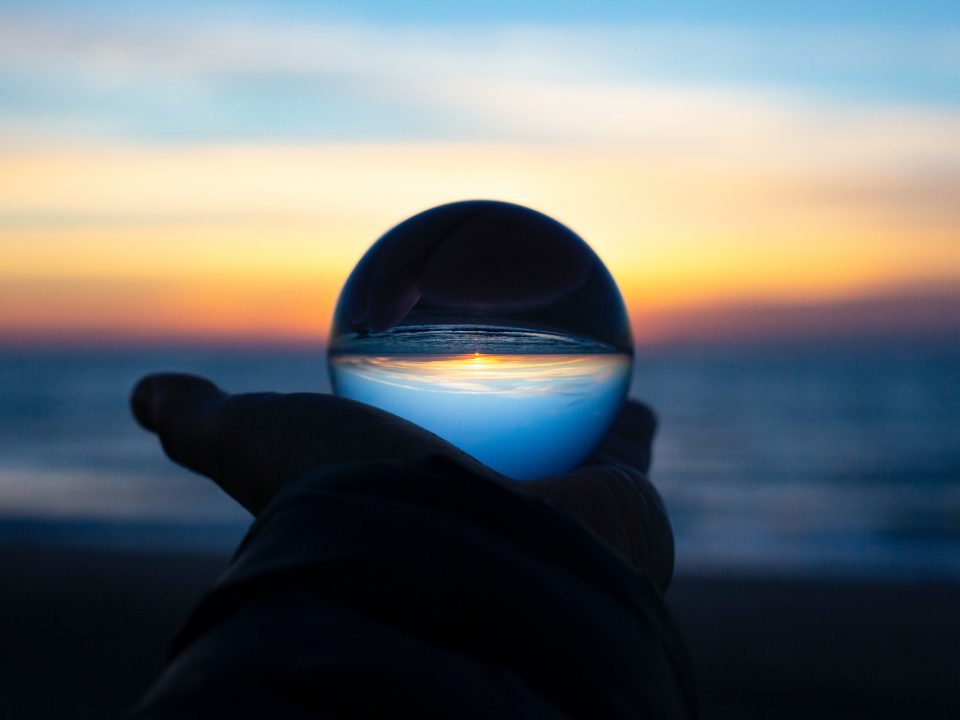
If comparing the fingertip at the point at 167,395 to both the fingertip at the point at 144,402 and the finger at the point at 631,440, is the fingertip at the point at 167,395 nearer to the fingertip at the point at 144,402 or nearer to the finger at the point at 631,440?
the fingertip at the point at 144,402

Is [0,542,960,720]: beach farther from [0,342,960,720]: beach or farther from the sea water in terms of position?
the sea water

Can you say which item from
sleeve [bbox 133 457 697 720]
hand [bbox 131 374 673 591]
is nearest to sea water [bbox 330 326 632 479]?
hand [bbox 131 374 673 591]

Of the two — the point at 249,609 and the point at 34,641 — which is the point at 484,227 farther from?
the point at 34,641

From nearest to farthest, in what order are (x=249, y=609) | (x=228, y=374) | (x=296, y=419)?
(x=249, y=609)
(x=296, y=419)
(x=228, y=374)

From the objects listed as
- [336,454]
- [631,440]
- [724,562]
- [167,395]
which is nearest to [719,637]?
[724,562]

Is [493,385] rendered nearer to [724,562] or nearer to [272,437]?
[272,437]

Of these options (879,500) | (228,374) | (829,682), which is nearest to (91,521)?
(829,682)
